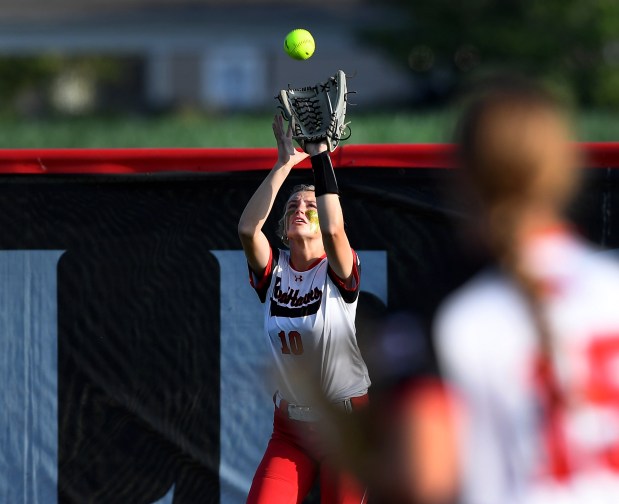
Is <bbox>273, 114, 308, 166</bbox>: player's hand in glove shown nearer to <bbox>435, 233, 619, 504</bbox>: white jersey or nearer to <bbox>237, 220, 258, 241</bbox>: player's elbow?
<bbox>237, 220, 258, 241</bbox>: player's elbow

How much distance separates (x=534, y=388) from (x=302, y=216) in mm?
2681

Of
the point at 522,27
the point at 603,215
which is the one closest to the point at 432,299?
the point at 603,215

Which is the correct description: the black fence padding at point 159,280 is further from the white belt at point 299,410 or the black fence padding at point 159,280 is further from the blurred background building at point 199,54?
the blurred background building at point 199,54

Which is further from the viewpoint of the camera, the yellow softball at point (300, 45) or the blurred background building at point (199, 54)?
the blurred background building at point (199, 54)

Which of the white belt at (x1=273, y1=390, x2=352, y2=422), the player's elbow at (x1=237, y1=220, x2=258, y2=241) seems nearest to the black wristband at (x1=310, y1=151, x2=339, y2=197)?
the player's elbow at (x1=237, y1=220, x2=258, y2=241)

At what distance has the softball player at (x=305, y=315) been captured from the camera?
423cm

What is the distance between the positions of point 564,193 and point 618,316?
0.75 feet

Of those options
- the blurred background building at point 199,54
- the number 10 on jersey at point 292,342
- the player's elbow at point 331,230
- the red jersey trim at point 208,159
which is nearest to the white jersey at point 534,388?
the player's elbow at point 331,230

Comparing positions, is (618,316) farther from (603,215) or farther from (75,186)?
(75,186)

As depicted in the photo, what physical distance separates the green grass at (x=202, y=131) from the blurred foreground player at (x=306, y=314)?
13081mm

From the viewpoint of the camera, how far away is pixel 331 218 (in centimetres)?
414

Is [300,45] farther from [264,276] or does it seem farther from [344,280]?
[344,280]

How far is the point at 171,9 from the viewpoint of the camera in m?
39.0

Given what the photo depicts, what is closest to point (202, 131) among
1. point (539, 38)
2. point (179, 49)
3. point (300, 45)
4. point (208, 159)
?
point (539, 38)
